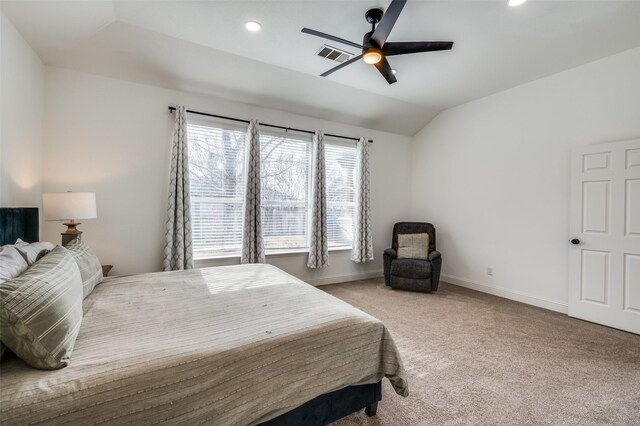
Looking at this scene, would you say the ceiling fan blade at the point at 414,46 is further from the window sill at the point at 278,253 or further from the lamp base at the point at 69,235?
the lamp base at the point at 69,235

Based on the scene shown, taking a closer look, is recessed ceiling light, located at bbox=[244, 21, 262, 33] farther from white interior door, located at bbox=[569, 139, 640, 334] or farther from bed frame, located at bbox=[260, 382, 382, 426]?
white interior door, located at bbox=[569, 139, 640, 334]

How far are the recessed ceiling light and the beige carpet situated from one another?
3.28 m

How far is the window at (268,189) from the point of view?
3789 mm

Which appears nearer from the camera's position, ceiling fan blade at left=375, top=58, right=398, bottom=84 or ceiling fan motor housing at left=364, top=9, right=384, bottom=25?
ceiling fan motor housing at left=364, top=9, right=384, bottom=25

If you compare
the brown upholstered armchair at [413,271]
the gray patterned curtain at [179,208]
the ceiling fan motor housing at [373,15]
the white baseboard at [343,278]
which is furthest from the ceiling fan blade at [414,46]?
the white baseboard at [343,278]

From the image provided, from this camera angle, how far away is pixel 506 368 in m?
2.23

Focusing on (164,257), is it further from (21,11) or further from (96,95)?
(21,11)

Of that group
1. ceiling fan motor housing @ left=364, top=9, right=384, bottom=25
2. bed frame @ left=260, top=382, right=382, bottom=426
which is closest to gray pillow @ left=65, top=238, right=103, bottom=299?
bed frame @ left=260, top=382, right=382, bottom=426

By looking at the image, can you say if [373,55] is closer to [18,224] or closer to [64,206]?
[64,206]

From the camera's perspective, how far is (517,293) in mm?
3957

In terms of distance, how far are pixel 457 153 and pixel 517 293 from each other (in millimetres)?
2313

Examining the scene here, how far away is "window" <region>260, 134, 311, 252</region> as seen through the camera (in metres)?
4.21

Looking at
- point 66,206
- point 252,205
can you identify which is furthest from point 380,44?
point 66,206

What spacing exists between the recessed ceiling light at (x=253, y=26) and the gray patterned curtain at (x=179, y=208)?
136 centimetres
